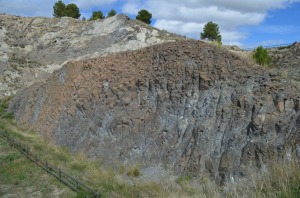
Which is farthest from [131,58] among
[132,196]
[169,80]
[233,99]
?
[132,196]

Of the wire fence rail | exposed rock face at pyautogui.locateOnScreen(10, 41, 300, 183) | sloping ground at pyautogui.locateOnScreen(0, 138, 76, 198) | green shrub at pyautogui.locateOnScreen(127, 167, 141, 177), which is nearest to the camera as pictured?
exposed rock face at pyautogui.locateOnScreen(10, 41, 300, 183)

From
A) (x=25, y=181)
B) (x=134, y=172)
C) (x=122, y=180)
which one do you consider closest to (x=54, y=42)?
(x=25, y=181)

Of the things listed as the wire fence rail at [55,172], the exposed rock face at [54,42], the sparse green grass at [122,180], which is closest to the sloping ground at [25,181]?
the sparse green grass at [122,180]

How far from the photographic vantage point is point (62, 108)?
21500 mm

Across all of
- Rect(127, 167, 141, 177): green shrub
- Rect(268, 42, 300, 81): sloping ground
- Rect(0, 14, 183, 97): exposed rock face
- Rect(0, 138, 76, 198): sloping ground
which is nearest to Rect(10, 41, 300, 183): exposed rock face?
Rect(127, 167, 141, 177): green shrub

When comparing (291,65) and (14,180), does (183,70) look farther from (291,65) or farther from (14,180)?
(14,180)

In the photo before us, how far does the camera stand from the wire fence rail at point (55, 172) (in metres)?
12.0

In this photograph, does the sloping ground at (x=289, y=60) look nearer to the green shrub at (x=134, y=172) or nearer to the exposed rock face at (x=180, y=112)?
the exposed rock face at (x=180, y=112)

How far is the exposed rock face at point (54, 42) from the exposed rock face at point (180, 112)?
23751 mm

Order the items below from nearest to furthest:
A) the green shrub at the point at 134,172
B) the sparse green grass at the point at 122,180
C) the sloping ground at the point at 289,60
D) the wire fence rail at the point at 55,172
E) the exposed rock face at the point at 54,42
Result: the sparse green grass at the point at 122,180, the wire fence rail at the point at 55,172, the green shrub at the point at 134,172, the sloping ground at the point at 289,60, the exposed rock face at the point at 54,42

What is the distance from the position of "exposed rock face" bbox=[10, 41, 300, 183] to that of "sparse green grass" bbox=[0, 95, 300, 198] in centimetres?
69

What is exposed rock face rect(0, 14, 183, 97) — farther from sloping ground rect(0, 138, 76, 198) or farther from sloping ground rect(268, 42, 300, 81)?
sloping ground rect(0, 138, 76, 198)

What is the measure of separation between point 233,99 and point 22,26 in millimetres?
50366

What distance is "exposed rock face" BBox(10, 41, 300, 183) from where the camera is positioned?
38.8ft
